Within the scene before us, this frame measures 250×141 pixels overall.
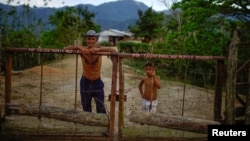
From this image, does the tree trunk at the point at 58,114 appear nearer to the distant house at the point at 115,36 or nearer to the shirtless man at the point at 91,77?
the shirtless man at the point at 91,77

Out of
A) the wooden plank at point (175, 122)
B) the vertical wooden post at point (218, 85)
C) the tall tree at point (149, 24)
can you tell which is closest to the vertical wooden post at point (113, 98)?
the wooden plank at point (175, 122)

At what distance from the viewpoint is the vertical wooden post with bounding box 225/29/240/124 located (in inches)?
207

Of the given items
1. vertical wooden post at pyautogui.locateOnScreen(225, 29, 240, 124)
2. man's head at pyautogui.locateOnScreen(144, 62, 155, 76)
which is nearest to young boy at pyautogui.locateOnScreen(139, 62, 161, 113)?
man's head at pyautogui.locateOnScreen(144, 62, 155, 76)

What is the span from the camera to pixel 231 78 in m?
5.30

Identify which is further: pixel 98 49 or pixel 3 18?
pixel 3 18

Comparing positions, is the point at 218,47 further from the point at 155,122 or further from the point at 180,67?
the point at 155,122

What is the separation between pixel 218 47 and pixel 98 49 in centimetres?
971

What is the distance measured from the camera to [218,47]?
14.0 metres

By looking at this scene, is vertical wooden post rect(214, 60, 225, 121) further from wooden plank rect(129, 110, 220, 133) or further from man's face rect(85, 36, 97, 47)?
man's face rect(85, 36, 97, 47)

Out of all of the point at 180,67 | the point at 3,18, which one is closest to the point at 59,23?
the point at 3,18

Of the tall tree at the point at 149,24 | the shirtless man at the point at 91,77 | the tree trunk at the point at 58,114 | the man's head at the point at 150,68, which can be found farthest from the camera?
the tall tree at the point at 149,24

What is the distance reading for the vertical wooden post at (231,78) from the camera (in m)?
5.26

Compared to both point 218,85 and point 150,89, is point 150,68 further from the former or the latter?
point 218,85

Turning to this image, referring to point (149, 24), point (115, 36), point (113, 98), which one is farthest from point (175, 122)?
point (115, 36)
